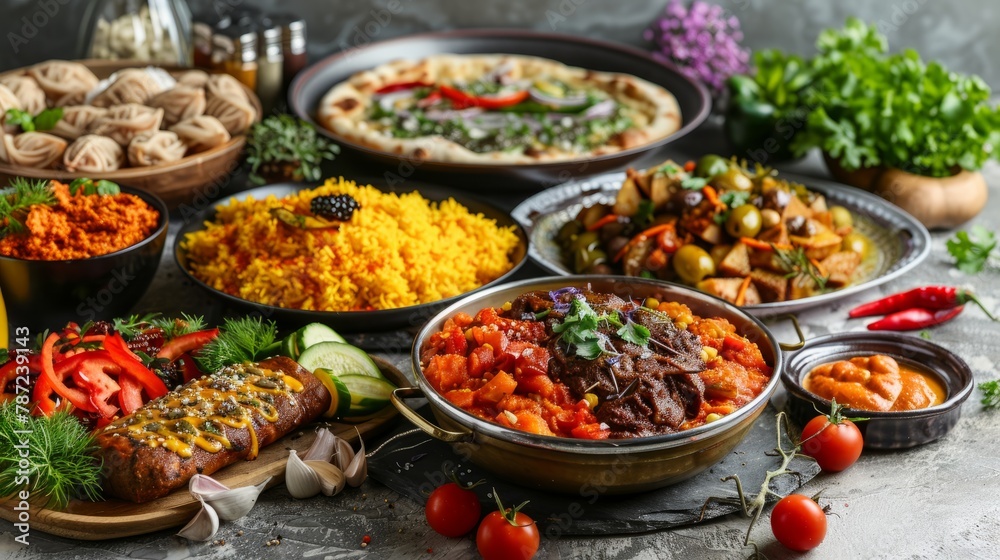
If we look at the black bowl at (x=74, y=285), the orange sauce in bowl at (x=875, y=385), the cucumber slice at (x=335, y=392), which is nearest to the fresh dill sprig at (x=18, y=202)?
the black bowl at (x=74, y=285)

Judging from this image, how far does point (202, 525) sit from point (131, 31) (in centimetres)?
410

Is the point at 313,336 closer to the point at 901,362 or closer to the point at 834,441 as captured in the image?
the point at 834,441

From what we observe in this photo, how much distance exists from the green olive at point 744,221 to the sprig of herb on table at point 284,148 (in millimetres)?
2221

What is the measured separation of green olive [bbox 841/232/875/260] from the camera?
4715 mm

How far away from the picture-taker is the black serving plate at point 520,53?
17.9 feet

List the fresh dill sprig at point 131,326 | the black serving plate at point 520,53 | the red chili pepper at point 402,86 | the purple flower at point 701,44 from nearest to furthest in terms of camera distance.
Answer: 1. the fresh dill sprig at point 131,326
2. the black serving plate at point 520,53
3. the red chili pepper at point 402,86
4. the purple flower at point 701,44

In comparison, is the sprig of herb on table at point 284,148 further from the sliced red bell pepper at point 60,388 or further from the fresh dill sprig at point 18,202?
the sliced red bell pepper at point 60,388

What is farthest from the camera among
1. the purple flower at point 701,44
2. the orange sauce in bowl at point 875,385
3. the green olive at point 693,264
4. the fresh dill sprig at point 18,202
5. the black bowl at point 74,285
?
the purple flower at point 701,44

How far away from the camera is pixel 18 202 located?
4.14 m

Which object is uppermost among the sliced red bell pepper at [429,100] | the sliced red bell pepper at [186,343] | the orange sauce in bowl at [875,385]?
the orange sauce in bowl at [875,385]

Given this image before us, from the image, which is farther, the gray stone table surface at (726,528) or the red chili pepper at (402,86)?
the red chili pepper at (402,86)

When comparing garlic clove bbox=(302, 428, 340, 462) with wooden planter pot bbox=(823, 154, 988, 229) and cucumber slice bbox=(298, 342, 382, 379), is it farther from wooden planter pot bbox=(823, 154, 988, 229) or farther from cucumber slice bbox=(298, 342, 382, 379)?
wooden planter pot bbox=(823, 154, 988, 229)

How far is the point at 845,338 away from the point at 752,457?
829 mm

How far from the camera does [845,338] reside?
3.94 metres
